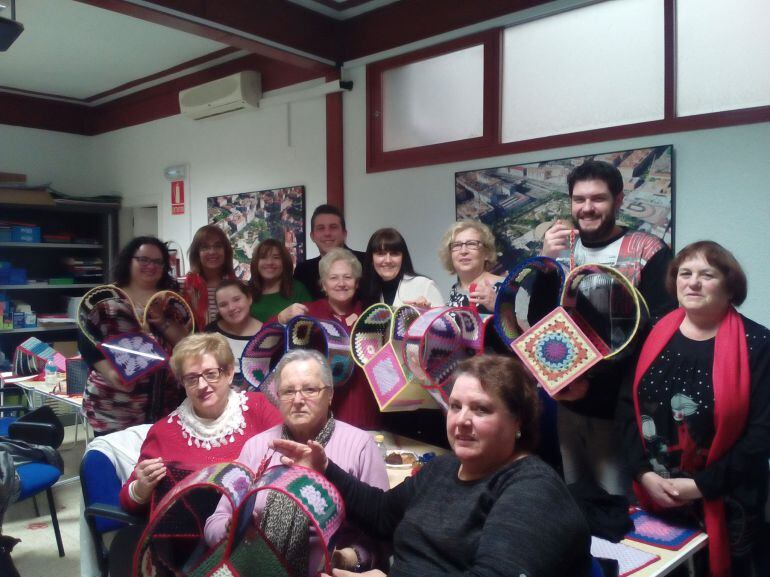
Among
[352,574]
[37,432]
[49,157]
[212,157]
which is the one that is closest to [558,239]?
[352,574]

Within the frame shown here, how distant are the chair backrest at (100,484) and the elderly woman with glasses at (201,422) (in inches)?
6.0

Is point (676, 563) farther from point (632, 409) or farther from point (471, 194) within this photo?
point (471, 194)

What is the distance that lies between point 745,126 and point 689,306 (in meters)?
1.48

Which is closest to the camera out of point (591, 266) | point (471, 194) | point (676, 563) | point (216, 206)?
point (676, 563)

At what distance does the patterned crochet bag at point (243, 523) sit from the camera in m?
1.33

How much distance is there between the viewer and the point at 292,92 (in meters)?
4.78

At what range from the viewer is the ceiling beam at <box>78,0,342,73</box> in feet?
11.2

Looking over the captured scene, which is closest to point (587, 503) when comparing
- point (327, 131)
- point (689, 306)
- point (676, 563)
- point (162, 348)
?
point (676, 563)

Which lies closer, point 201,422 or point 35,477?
point 201,422

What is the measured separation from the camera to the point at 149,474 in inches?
72.9

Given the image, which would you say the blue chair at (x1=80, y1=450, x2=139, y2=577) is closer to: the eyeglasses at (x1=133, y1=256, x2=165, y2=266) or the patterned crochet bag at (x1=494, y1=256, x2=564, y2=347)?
the eyeglasses at (x1=133, y1=256, x2=165, y2=266)

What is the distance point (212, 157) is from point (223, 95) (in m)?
0.69

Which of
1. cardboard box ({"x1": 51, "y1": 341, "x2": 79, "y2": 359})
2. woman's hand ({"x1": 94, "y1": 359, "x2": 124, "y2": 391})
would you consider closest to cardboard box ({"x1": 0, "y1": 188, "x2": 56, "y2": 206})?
cardboard box ({"x1": 51, "y1": 341, "x2": 79, "y2": 359})

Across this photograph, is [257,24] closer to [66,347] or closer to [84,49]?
[84,49]
